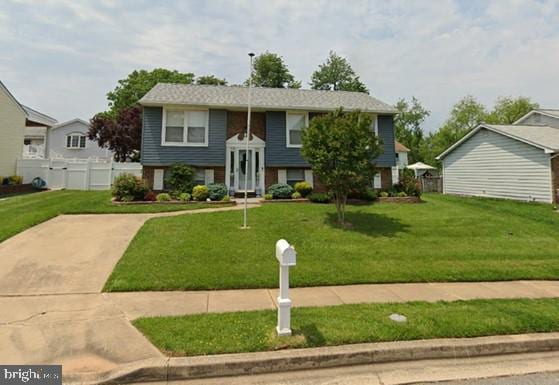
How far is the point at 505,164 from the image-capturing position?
694 inches

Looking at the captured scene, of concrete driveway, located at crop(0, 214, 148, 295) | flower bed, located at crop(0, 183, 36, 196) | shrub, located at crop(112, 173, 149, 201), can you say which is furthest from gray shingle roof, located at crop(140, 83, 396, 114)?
flower bed, located at crop(0, 183, 36, 196)

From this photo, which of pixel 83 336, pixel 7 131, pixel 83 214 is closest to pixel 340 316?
pixel 83 336

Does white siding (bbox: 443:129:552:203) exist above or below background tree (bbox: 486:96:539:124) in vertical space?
below

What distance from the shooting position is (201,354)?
3.30 metres

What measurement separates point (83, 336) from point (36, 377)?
28.9 inches

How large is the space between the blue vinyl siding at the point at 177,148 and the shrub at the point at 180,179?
2.44 ft

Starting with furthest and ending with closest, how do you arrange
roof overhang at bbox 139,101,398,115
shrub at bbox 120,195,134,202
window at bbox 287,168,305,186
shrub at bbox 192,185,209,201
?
1. window at bbox 287,168,305,186
2. roof overhang at bbox 139,101,398,115
3. shrub at bbox 192,185,209,201
4. shrub at bbox 120,195,134,202

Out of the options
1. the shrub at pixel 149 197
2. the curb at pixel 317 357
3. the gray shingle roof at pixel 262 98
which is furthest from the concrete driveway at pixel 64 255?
the gray shingle roof at pixel 262 98

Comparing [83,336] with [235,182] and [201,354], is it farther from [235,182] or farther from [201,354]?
[235,182]

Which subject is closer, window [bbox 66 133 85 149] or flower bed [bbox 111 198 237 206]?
flower bed [bbox 111 198 237 206]

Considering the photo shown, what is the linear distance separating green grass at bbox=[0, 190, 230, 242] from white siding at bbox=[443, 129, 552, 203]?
17.3 m

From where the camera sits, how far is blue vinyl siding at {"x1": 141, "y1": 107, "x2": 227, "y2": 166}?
14742 millimetres

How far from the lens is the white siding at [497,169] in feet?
51.8

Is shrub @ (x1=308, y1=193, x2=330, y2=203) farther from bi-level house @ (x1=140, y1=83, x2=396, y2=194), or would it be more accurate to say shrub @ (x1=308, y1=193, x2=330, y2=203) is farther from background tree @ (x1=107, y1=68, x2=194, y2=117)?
background tree @ (x1=107, y1=68, x2=194, y2=117)
